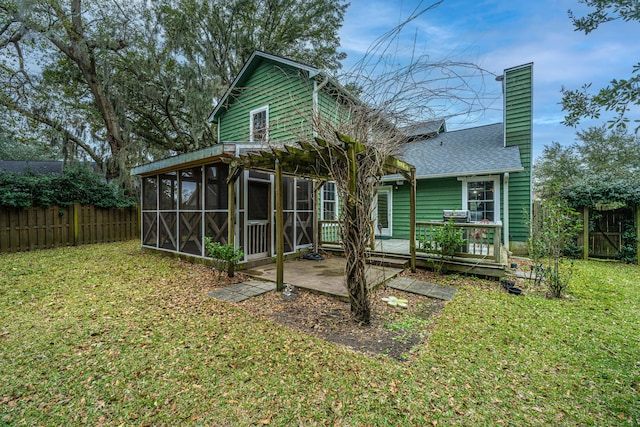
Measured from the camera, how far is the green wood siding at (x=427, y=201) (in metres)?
8.62

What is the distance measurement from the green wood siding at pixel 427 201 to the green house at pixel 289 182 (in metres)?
0.03

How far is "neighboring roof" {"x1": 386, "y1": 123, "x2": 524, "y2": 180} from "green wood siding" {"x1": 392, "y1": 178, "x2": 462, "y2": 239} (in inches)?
17.3

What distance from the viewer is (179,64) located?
11438 mm

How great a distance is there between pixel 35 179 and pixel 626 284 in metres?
16.1

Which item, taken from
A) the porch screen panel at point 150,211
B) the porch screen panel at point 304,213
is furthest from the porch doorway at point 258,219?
the porch screen panel at point 150,211

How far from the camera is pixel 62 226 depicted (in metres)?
9.19

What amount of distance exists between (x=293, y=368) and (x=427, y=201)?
7.99 meters

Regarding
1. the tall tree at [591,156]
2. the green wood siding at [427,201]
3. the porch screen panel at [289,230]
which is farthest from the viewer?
the tall tree at [591,156]

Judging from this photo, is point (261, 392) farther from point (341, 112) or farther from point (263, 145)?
point (263, 145)

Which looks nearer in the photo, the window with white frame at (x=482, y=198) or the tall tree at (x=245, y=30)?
the window with white frame at (x=482, y=198)

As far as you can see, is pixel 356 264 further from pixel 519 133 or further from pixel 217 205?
pixel 519 133

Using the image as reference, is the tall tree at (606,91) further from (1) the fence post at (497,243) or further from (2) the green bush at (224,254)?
(2) the green bush at (224,254)

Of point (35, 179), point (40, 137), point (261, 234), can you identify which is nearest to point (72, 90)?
point (40, 137)

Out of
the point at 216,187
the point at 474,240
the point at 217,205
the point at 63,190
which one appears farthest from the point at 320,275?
the point at 63,190
